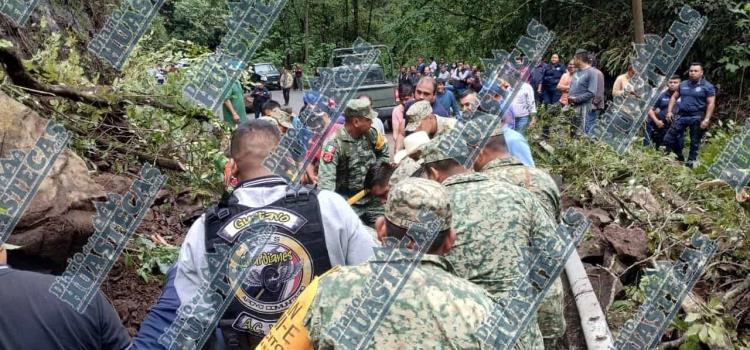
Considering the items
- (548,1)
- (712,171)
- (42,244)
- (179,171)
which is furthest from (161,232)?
(548,1)

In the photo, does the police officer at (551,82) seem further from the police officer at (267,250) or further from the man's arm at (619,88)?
the police officer at (267,250)

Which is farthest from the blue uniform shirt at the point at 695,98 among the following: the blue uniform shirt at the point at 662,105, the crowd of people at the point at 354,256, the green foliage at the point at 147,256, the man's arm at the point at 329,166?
the green foliage at the point at 147,256

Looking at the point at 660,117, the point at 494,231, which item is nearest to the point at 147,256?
the point at 494,231

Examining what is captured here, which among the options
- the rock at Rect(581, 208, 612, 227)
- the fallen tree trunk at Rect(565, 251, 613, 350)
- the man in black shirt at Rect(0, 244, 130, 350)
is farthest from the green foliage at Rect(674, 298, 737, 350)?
the man in black shirt at Rect(0, 244, 130, 350)

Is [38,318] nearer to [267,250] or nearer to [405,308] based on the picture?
[267,250]

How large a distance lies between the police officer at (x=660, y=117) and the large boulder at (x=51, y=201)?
8653mm

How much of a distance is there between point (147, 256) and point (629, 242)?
390 centimetres

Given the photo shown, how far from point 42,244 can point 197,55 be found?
3.89 meters

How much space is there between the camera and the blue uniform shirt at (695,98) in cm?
1024

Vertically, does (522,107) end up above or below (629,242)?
above

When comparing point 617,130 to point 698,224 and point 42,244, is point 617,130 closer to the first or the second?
point 698,224

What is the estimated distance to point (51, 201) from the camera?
4.47 metres

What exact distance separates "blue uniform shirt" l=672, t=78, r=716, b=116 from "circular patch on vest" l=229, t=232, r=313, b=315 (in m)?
9.00

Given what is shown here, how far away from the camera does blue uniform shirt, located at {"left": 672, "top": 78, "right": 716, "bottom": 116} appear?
10.2 m
